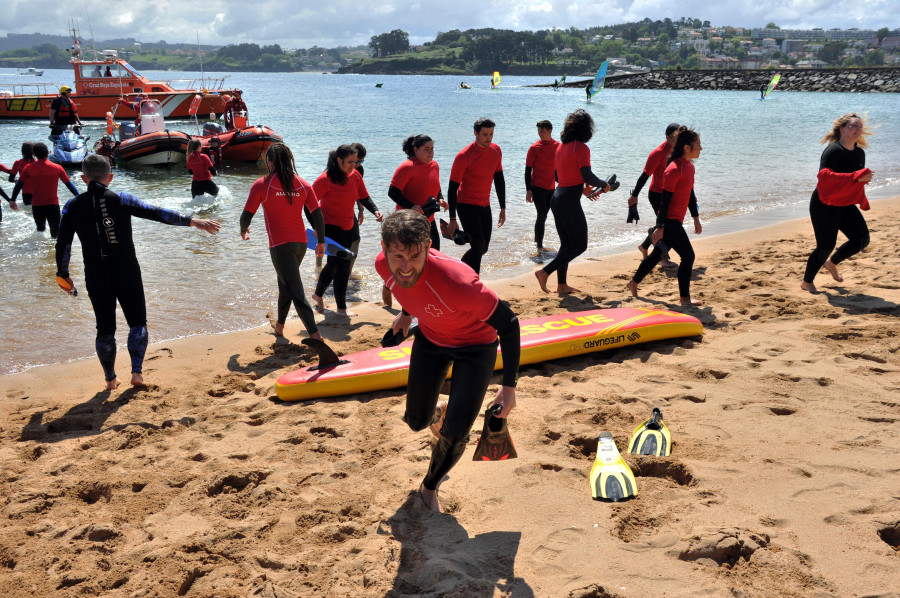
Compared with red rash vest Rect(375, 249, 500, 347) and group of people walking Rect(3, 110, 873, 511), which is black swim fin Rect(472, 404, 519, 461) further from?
red rash vest Rect(375, 249, 500, 347)

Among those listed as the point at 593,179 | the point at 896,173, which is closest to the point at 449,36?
the point at 896,173

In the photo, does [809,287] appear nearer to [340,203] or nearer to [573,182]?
[573,182]

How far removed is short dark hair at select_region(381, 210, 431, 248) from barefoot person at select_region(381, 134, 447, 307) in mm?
3822

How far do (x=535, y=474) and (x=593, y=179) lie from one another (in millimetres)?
4185

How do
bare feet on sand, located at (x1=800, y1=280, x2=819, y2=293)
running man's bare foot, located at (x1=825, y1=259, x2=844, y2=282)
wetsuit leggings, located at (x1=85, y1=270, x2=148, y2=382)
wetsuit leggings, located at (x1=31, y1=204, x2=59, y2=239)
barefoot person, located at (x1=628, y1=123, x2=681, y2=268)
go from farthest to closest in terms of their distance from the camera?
wetsuit leggings, located at (x1=31, y1=204, x2=59, y2=239), barefoot person, located at (x1=628, y1=123, x2=681, y2=268), running man's bare foot, located at (x1=825, y1=259, x2=844, y2=282), bare feet on sand, located at (x1=800, y1=280, x2=819, y2=293), wetsuit leggings, located at (x1=85, y1=270, x2=148, y2=382)

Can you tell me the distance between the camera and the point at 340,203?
7133 millimetres

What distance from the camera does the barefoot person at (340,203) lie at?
273 inches

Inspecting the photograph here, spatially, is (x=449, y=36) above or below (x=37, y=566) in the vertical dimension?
above

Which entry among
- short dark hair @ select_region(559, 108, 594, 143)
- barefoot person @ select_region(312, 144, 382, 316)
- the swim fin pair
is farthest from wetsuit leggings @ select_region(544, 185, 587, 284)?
barefoot person @ select_region(312, 144, 382, 316)

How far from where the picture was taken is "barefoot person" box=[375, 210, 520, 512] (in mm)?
3141

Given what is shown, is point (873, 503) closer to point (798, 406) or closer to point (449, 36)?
point (798, 406)

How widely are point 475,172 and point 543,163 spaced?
251 cm

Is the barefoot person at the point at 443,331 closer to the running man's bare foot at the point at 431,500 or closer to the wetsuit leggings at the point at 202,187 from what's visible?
the running man's bare foot at the point at 431,500

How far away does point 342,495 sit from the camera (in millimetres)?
3879
